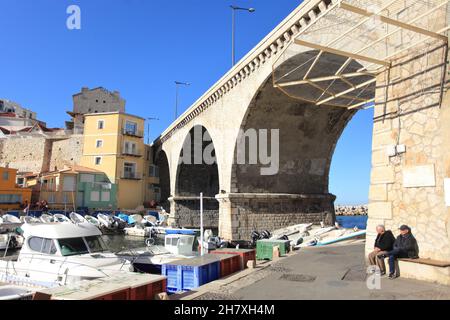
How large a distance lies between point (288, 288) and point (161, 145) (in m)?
37.5

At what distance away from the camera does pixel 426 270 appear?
6.95 m

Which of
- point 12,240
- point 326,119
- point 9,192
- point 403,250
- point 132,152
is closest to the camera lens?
point 403,250

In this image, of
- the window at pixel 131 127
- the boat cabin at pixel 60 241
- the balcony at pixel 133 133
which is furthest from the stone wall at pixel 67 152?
the boat cabin at pixel 60 241

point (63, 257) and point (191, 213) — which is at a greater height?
point (63, 257)

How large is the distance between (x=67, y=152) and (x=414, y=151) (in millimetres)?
44943

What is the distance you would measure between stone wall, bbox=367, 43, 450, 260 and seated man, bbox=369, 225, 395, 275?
0.42 metres

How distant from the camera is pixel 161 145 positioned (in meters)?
43.1

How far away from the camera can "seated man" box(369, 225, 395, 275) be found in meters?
7.72

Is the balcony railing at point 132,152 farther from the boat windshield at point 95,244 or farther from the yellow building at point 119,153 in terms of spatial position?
the boat windshield at point 95,244

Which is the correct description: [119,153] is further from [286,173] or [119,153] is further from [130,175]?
[286,173]

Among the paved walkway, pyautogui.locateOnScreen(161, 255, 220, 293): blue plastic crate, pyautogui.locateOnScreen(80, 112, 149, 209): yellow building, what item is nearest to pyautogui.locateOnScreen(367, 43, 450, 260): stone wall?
the paved walkway

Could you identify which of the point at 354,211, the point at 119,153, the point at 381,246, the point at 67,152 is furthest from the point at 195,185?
the point at 354,211

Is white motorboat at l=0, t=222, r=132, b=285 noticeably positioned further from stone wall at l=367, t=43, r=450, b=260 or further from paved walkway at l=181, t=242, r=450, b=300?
stone wall at l=367, t=43, r=450, b=260
